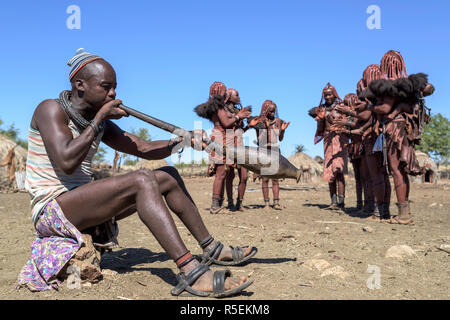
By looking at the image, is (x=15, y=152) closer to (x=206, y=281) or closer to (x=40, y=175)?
(x=40, y=175)

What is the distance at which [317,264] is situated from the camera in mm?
3213

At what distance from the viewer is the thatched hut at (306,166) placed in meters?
23.0

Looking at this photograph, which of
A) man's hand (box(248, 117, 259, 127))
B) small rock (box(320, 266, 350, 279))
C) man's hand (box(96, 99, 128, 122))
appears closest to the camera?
man's hand (box(96, 99, 128, 122))

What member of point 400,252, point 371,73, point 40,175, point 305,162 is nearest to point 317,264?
point 400,252

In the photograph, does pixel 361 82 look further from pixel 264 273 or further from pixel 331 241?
pixel 264 273

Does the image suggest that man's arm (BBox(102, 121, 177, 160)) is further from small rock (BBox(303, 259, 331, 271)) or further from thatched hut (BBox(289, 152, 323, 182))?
thatched hut (BBox(289, 152, 323, 182))

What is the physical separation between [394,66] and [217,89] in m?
3.44

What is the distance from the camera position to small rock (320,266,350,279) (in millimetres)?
2972

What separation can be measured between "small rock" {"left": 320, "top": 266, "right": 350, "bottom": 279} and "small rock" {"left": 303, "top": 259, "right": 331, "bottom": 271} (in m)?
0.12

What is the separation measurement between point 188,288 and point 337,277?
120 cm

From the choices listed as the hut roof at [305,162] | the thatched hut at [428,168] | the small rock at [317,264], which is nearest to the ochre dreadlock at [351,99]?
the small rock at [317,264]

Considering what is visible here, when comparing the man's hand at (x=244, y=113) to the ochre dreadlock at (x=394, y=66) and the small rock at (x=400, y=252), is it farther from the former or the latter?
the small rock at (x=400, y=252)

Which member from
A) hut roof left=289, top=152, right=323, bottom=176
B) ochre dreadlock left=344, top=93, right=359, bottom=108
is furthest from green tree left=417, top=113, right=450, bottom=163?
ochre dreadlock left=344, top=93, right=359, bottom=108

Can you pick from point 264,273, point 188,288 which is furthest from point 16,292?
point 264,273
